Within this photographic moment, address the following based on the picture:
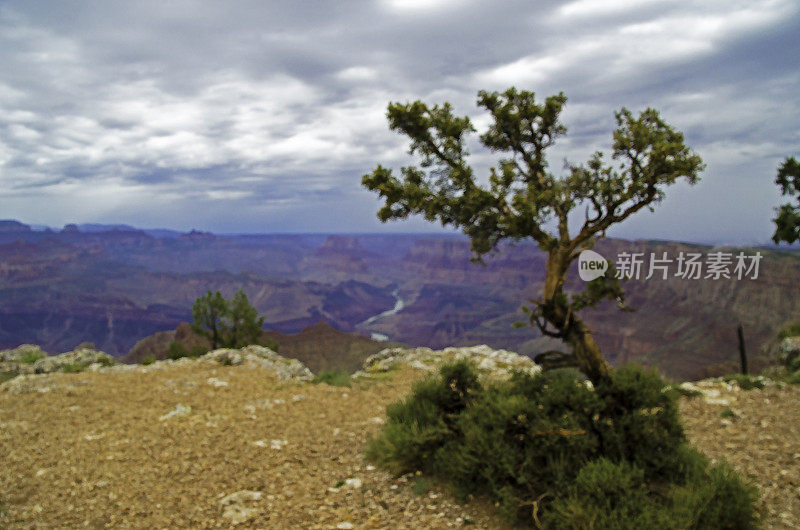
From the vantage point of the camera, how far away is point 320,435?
38.0ft

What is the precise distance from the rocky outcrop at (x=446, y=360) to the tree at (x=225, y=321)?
699 inches

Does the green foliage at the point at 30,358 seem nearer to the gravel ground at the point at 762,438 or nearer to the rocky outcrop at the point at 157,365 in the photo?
the rocky outcrop at the point at 157,365

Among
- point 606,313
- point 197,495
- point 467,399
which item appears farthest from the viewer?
point 606,313

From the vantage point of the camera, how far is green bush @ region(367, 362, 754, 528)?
6809 millimetres

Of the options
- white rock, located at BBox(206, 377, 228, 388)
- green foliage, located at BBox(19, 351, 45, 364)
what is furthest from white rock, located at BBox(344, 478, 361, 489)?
green foliage, located at BBox(19, 351, 45, 364)

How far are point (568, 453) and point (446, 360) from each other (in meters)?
13.8

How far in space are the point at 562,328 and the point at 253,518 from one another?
21.7 ft

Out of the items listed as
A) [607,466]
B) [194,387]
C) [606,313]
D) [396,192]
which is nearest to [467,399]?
[607,466]

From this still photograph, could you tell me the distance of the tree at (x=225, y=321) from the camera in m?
37.1

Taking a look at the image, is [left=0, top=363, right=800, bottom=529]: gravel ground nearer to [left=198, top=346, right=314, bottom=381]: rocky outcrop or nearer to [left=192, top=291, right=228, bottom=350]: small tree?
[left=198, top=346, right=314, bottom=381]: rocky outcrop

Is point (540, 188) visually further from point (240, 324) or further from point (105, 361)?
point (240, 324)

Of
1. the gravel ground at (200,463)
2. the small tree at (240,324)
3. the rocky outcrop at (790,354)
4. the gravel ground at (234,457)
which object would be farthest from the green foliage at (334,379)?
the small tree at (240,324)

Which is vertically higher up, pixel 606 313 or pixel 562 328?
pixel 562 328

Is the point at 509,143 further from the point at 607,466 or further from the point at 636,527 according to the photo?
the point at 636,527
